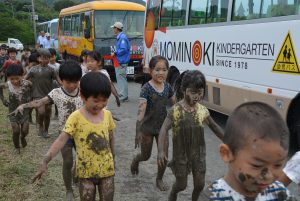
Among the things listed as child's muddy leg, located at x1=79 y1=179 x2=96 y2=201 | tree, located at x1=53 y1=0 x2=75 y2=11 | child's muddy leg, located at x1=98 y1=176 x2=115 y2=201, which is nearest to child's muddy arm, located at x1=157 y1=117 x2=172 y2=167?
child's muddy leg, located at x1=98 y1=176 x2=115 y2=201

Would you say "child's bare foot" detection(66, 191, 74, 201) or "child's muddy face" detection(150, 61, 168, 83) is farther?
"child's muddy face" detection(150, 61, 168, 83)

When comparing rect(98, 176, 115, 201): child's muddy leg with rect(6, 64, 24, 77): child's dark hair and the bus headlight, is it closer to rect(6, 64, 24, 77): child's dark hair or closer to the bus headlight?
rect(6, 64, 24, 77): child's dark hair

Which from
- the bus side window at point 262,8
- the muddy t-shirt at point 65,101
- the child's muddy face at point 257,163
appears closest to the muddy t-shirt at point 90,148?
the muddy t-shirt at point 65,101

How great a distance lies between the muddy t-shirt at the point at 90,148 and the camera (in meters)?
3.63

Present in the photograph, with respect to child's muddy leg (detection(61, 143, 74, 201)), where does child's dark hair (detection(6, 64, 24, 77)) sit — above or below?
above

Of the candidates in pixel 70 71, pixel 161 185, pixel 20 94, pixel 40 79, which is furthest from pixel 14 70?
pixel 161 185

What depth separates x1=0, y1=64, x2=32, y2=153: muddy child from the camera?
21.8 ft

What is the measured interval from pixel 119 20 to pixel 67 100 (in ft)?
39.2

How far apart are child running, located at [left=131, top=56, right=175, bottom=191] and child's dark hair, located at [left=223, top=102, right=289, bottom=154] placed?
3087mm

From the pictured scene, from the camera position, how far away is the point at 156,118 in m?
5.16

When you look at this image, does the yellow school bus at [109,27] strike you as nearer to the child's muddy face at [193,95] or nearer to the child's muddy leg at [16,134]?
the child's muddy leg at [16,134]

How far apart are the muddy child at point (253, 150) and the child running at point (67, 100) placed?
2.59 meters

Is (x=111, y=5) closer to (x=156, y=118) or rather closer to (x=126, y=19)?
(x=126, y=19)

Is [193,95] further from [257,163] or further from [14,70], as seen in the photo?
[14,70]
